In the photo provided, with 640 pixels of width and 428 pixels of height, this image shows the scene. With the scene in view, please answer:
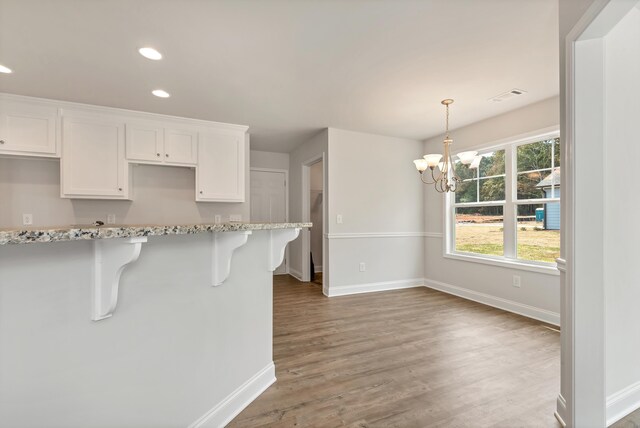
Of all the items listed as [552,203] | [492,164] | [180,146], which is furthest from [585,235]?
[180,146]

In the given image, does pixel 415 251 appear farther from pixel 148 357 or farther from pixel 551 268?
pixel 148 357

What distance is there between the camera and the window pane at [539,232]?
10.4 ft

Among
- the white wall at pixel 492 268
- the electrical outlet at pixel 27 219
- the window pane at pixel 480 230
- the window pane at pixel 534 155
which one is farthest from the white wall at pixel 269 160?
the window pane at pixel 534 155

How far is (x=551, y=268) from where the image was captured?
10.1 ft

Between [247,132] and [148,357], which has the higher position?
[247,132]

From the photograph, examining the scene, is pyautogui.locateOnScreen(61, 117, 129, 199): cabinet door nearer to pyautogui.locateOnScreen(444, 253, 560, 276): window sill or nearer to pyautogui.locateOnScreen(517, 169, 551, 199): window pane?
pyautogui.locateOnScreen(444, 253, 560, 276): window sill

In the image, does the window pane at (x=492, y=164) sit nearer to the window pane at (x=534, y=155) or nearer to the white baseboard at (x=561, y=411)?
the window pane at (x=534, y=155)

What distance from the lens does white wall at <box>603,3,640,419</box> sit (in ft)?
5.20

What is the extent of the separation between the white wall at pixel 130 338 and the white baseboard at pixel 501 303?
315 cm

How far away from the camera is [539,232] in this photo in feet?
10.8

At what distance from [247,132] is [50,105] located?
2.21 meters

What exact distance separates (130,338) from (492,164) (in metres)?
4.26

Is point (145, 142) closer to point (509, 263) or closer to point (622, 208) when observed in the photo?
point (622, 208)

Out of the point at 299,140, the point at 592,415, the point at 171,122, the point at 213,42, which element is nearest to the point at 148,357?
the point at 213,42
